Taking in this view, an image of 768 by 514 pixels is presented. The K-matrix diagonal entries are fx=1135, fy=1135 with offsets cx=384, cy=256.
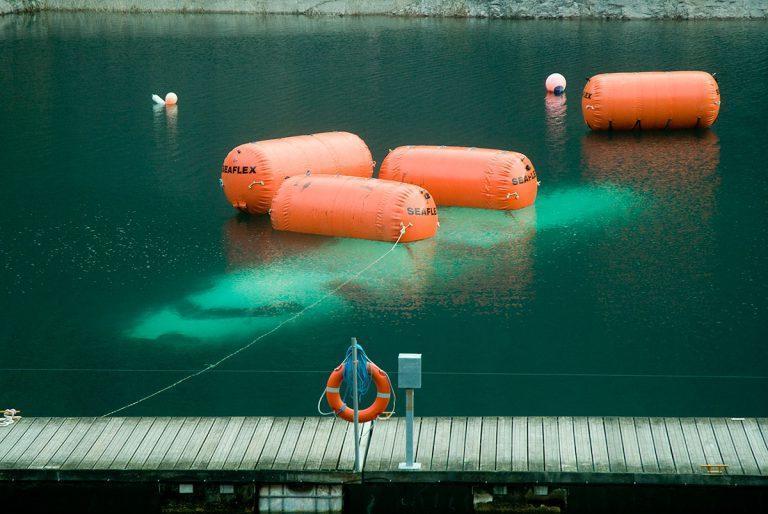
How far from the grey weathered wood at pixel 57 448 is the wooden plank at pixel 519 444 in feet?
19.1

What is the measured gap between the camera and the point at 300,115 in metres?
41.8

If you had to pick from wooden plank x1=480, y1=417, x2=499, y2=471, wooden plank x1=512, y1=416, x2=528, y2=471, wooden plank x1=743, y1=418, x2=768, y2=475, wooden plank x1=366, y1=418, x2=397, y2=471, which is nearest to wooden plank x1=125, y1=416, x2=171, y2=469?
wooden plank x1=366, y1=418, x2=397, y2=471

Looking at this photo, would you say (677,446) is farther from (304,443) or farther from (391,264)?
(391,264)

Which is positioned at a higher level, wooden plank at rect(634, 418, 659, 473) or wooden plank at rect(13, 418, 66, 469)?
wooden plank at rect(634, 418, 659, 473)

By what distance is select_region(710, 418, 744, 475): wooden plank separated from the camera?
554 inches

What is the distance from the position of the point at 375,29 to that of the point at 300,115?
22.6 metres

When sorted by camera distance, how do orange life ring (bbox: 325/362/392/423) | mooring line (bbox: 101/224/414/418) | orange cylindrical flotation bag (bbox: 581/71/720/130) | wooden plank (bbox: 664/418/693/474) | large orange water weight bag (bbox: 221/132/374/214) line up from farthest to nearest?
1. orange cylindrical flotation bag (bbox: 581/71/720/130)
2. large orange water weight bag (bbox: 221/132/374/214)
3. mooring line (bbox: 101/224/414/418)
4. orange life ring (bbox: 325/362/392/423)
5. wooden plank (bbox: 664/418/693/474)

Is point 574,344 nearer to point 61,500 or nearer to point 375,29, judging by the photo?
point 61,500

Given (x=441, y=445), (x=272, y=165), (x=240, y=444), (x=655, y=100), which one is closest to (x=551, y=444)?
(x=441, y=445)

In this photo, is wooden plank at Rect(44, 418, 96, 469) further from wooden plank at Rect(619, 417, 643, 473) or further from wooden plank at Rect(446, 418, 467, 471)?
wooden plank at Rect(619, 417, 643, 473)

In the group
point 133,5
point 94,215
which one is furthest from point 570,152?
point 133,5

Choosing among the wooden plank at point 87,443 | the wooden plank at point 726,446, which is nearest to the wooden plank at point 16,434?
the wooden plank at point 87,443

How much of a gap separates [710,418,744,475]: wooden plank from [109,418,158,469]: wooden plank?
24.9 feet

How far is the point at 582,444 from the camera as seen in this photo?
14773mm
